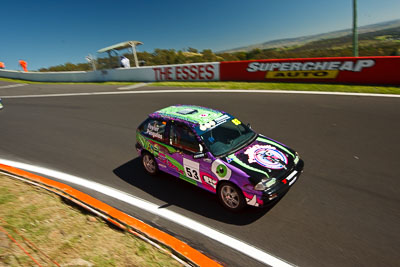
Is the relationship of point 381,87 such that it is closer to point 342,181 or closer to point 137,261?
point 342,181

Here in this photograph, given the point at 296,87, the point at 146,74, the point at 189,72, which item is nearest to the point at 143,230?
the point at 296,87

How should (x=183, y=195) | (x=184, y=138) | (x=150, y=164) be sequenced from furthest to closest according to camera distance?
1. (x=150, y=164)
2. (x=183, y=195)
3. (x=184, y=138)

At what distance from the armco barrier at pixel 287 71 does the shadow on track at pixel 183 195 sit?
36.8ft

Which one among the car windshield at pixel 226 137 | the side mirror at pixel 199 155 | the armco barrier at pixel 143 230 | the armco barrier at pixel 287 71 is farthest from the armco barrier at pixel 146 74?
the armco barrier at pixel 143 230

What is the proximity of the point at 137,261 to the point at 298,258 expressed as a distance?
2256 millimetres

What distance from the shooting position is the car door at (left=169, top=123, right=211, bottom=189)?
4609 mm

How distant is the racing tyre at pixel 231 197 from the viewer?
14.0 ft

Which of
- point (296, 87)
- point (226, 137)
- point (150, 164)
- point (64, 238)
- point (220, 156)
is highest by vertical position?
point (226, 137)

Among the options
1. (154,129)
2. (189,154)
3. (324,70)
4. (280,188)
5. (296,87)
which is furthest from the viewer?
(296,87)

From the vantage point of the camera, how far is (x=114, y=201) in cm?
508

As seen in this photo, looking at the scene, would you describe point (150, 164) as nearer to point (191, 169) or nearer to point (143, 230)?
point (191, 169)

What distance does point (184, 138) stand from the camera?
4.99m

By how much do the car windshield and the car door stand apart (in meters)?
0.21

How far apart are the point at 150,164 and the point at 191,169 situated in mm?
1492
